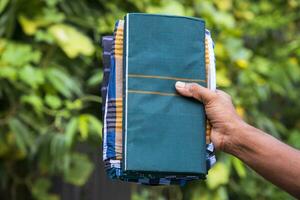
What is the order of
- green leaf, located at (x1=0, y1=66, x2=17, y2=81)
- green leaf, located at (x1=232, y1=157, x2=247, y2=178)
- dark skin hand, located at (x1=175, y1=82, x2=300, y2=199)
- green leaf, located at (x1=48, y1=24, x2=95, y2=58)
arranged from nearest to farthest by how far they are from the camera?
dark skin hand, located at (x1=175, y1=82, x2=300, y2=199), green leaf, located at (x1=0, y1=66, x2=17, y2=81), green leaf, located at (x1=48, y1=24, x2=95, y2=58), green leaf, located at (x1=232, y1=157, x2=247, y2=178)

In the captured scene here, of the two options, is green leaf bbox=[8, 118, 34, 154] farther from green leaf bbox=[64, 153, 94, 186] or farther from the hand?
the hand

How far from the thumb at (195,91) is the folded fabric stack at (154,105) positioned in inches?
0.7

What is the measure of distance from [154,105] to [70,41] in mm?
1733

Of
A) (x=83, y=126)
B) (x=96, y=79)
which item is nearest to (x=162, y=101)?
(x=83, y=126)

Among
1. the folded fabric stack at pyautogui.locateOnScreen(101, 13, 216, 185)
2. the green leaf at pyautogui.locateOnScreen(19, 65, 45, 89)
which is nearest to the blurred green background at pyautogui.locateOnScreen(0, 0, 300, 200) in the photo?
the green leaf at pyautogui.locateOnScreen(19, 65, 45, 89)

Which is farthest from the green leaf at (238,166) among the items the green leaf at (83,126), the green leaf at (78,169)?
the green leaf at (83,126)

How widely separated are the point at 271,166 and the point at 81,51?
1876mm

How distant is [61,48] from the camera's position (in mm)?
3785

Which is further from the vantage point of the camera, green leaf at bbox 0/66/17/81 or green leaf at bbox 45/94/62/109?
green leaf at bbox 45/94/62/109

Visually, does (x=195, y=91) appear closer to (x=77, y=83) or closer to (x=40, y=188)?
(x=77, y=83)

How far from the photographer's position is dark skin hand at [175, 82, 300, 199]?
80.5 inches

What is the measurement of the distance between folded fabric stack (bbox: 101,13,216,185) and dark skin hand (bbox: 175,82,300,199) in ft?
0.10

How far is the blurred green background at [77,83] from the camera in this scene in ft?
11.7

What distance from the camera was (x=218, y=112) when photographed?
2135 mm
